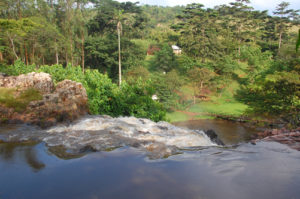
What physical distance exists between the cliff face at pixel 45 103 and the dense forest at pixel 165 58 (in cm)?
149

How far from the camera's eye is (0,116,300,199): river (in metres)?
2.00

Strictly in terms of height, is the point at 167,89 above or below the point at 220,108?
above

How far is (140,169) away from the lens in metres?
2.44

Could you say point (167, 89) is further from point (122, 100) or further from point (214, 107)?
point (122, 100)

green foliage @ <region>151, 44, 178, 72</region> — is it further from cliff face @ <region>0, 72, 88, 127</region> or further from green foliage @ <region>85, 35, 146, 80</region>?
cliff face @ <region>0, 72, 88, 127</region>

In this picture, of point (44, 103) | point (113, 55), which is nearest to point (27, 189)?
→ point (44, 103)

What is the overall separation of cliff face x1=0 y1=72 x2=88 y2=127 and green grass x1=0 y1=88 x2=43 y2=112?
Result: 2.7 inches

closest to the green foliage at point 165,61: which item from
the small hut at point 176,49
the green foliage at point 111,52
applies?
the small hut at point 176,49

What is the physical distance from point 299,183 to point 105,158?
2.03 meters

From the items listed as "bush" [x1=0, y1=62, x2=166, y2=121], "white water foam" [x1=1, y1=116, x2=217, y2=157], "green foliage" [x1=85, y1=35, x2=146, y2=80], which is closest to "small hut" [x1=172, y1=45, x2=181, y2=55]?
"green foliage" [x1=85, y1=35, x2=146, y2=80]

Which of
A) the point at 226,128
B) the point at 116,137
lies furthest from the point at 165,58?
the point at 116,137

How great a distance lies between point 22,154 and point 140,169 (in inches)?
66.1

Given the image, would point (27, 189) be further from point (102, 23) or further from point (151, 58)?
point (151, 58)

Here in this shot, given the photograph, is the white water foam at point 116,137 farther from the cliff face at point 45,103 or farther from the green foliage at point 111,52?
the green foliage at point 111,52
